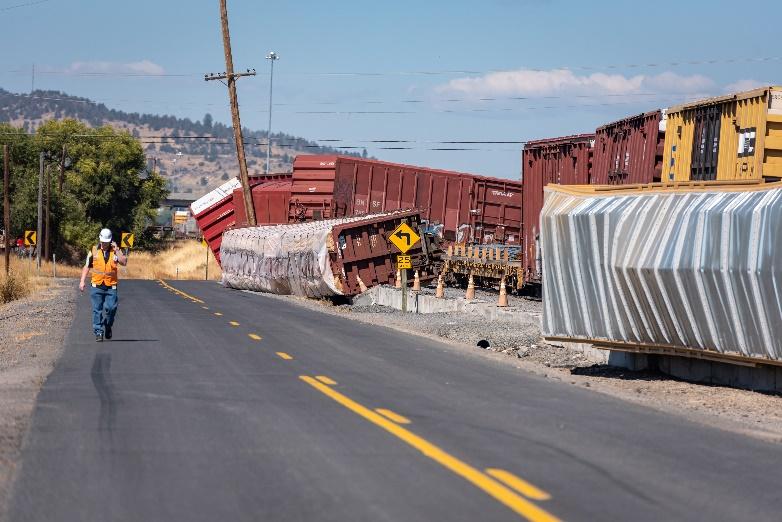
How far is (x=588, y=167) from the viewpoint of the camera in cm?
2945

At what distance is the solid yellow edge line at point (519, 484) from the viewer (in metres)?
7.12

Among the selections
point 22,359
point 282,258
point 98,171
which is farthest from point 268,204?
point 98,171

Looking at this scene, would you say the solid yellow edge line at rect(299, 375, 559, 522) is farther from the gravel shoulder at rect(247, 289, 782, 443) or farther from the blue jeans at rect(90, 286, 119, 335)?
the blue jeans at rect(90, 286, 119, 335)

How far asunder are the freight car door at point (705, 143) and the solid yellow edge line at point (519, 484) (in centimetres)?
1409

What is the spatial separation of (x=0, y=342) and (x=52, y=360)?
14.0 ft

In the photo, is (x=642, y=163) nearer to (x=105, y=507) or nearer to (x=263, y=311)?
(x=263, y=311)

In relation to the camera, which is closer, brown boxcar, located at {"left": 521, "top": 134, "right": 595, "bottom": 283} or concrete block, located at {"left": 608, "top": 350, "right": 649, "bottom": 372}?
concrete block, located at {"left": 608, "top": 350, "right": 649, "bottom": 372}

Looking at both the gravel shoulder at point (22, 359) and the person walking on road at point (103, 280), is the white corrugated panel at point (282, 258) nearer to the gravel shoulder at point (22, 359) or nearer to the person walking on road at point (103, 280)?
the gravel shoulder at point (22, 359)

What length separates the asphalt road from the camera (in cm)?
686

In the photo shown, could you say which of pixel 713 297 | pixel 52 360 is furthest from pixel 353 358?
pixel 713 297

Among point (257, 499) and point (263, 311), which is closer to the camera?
point (257, 499)

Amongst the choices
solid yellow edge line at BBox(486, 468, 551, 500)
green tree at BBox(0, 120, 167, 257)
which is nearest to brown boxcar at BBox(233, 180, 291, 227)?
solid yellow edge line at BBox(486, 468, 551, 500)

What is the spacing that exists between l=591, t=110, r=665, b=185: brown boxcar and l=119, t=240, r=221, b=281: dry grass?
46.8 m

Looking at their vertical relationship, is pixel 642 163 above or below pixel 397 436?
above
